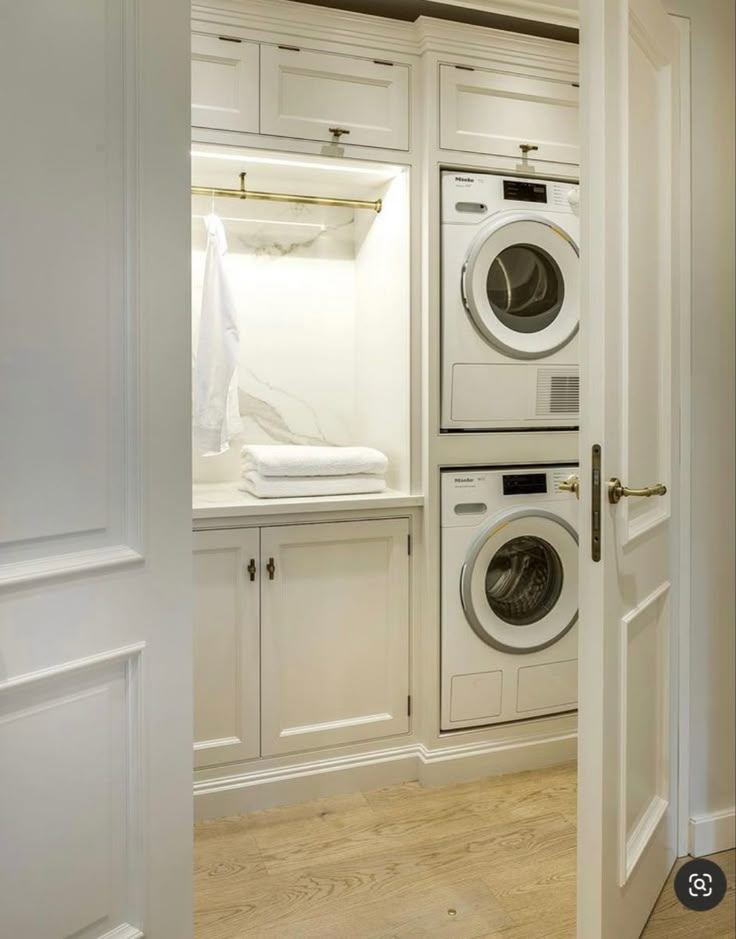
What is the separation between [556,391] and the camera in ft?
9.05

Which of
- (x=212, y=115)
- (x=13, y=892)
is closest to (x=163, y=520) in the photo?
(x=13, y=892)

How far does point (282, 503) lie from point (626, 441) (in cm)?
114

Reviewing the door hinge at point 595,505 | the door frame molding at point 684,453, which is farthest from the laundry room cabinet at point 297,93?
the door hinge at point 595,505

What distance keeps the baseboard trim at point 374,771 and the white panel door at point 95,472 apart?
1.07 meters

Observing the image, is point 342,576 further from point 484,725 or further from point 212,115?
point 212,115

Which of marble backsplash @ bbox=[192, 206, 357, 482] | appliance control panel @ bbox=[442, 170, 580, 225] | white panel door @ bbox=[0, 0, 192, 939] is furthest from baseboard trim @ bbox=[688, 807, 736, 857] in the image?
appliance control panel @ bbox=[442, 170, 580, 225]

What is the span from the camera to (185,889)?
1.43 m

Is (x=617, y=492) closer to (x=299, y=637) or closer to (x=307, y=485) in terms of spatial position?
(x=307, y=485)

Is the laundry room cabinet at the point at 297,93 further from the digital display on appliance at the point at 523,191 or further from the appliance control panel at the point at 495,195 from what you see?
the digital display on appliance at the point at 523,191

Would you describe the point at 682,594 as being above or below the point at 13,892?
above

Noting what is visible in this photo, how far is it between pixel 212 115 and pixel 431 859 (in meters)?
2.17

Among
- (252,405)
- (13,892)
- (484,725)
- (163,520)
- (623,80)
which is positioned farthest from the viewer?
(252,405)

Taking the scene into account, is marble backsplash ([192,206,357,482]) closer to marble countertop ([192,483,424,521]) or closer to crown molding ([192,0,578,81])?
marble countertop ([192,483,424,521])

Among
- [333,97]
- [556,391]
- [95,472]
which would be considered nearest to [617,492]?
[95,472]
